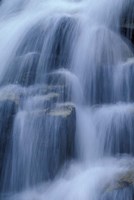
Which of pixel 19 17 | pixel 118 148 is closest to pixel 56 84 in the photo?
pixel 118 148

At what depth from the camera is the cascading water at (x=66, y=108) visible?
6.58 m

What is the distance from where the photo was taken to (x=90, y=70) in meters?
8.84

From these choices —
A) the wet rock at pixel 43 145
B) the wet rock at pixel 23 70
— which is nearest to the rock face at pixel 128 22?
the wet rock at pixel 23 70

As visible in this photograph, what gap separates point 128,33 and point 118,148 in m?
3.97

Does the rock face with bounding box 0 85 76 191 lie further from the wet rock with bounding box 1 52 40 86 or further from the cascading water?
the wet rock with bounding box 1 52 40 86

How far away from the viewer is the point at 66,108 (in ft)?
23.1

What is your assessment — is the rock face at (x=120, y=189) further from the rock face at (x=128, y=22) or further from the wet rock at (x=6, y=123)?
the rock face at (x=128, y=22)

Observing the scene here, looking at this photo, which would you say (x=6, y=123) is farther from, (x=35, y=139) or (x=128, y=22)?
(x=128, y=22)

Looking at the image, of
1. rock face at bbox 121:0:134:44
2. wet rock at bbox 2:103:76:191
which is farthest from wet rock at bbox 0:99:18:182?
rock face at bbox 121:0:134:44

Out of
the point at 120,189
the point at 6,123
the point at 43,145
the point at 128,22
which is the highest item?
the point at 128,22

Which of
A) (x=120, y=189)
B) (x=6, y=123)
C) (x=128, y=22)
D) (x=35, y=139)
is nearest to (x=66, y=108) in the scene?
(x=35, y=139)

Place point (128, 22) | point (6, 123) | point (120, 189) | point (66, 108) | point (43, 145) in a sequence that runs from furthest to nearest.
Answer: point (128, 22)
point (6, 123)
point (66, 108)
point (43, 145)
point (120, 189)

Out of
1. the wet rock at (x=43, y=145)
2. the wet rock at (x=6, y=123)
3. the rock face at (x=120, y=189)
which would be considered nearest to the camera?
the rock face at (x=120, y=189)

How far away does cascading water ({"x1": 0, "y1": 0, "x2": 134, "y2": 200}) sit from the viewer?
6.58 meters
